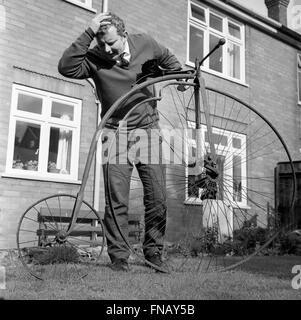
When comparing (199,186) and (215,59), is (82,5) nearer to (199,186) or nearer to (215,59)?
(215,59)

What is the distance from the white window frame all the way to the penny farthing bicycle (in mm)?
448

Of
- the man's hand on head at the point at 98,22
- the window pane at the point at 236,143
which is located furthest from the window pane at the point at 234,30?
the man's hand on head at the point at 98,22

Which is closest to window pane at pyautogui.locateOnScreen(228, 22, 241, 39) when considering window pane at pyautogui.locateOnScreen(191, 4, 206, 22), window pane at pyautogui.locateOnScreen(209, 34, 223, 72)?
window pane at pyautogui.locateOnScreen(209, 34, 223, 72)

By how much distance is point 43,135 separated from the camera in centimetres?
669

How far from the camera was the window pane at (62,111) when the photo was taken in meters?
6.86

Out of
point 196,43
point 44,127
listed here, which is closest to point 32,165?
point 44,127

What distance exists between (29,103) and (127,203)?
12.6 ft

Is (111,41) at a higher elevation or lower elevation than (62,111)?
lower

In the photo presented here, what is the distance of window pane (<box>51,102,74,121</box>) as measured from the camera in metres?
6.86

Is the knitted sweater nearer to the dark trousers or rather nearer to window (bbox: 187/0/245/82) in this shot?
the dark trousers

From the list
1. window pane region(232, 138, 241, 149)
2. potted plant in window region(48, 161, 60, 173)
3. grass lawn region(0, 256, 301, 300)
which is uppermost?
window pane region(232, 138, 241, 149)

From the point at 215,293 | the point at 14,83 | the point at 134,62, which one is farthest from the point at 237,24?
the point at 215,293

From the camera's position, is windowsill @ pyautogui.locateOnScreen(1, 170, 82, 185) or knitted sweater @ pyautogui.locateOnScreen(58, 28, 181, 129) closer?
knitted sweater @ pyautogui.locateOnScreen(58, 28, 181, 129)
